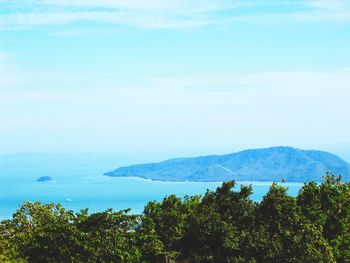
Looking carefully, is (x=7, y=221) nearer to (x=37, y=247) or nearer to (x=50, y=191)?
(x=37, y=247)

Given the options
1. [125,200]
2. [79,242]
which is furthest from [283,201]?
[125,200]

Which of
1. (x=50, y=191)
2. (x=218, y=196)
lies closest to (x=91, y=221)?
(x=218, y=196)

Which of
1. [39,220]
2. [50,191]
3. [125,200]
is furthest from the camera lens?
[50,191]

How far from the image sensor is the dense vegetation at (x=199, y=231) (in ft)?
79.5

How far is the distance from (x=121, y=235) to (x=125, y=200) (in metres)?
135

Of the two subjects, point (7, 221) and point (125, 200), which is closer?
point (7, 221)

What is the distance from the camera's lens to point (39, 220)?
25.6m

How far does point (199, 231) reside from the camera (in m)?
26.9

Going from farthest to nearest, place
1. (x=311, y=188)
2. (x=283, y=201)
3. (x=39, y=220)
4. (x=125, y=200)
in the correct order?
(x=125, y=200)
(x=311, y=188)
(x=283, y=201)
(x=39, y=220)

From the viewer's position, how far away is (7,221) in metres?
27.0

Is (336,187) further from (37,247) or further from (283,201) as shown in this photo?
(37,247)

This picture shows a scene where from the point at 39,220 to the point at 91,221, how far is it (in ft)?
7.50

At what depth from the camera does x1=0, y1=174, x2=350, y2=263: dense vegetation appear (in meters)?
24.2

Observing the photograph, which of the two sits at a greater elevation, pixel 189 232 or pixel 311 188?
pixel 311 188
